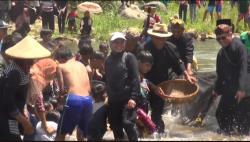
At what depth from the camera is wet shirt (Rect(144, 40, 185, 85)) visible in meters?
8.23

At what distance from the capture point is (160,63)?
8242 mm

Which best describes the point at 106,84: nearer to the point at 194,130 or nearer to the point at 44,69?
the point at 44,69

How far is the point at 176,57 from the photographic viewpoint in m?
8.27

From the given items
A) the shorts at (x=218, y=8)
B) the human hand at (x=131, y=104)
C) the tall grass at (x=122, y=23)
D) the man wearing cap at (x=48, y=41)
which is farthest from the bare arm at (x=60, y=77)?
the shorts at (x=218, y=8)

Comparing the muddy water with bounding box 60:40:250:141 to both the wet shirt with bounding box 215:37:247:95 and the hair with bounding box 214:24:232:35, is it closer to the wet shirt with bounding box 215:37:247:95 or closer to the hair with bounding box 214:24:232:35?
the wet shirt with bounding box 215:37:247:95

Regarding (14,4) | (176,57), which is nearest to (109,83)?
(176,57)

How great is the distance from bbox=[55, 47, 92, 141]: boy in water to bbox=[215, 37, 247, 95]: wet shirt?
2.13 m

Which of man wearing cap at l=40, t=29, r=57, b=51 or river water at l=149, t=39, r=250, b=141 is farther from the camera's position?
man wearing cap at l=40, t=29, r=57, b=51

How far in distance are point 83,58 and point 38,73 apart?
3.29 ft

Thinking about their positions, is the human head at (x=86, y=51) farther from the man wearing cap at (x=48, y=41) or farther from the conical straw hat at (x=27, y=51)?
the conical straw hat at (x=27, y=51)

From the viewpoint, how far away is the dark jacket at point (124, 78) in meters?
7.07

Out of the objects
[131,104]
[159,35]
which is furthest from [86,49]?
[131,104]

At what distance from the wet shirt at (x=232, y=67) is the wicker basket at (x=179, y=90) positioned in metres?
0.44

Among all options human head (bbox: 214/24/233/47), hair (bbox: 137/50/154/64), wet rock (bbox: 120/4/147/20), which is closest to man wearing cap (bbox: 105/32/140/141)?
hair (bbox: 137/50/154/64)
